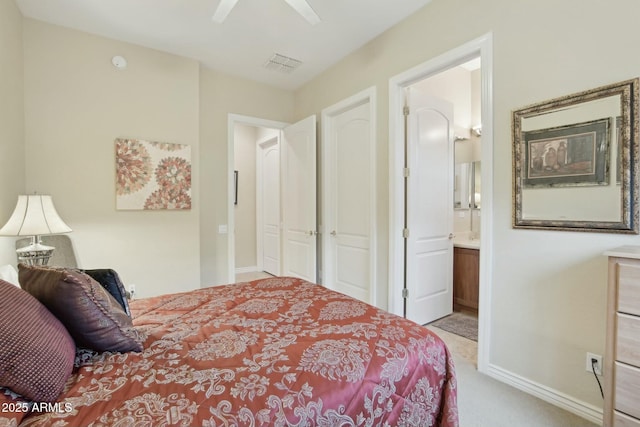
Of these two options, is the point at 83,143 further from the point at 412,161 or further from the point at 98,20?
the point at 412,161

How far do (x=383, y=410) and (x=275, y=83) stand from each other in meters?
3.98

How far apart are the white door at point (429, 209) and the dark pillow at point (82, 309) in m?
2.36

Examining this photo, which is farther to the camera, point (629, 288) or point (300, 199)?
point (300, 199)

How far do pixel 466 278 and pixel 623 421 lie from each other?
81.4 inches

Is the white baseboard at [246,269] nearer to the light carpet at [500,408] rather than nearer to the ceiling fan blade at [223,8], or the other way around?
the light carpet at [500,408]

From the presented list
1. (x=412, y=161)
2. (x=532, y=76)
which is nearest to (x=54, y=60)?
(x=412, y=161)

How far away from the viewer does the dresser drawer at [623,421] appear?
1246mm

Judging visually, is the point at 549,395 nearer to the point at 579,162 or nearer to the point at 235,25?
the point at 579,162

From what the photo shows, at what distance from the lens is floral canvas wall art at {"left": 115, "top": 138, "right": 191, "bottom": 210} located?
9.46 ft

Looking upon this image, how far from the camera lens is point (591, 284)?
1620 millimetres

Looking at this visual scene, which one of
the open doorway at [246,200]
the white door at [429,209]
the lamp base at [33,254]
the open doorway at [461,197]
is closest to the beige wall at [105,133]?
the lamp base at [33,254]

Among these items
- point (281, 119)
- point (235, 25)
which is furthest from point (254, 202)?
point (235, 25)

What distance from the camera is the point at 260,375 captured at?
36.9 inches

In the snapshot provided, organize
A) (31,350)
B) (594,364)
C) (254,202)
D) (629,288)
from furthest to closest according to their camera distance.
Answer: (254,202) < (594,364) < (629,288) < (31,350)
